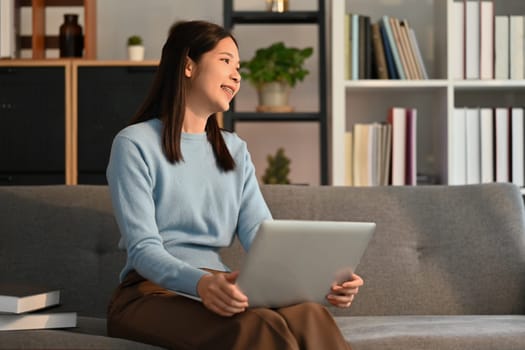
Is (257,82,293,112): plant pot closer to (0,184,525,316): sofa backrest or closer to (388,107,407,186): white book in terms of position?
(388,107,407,186): white book

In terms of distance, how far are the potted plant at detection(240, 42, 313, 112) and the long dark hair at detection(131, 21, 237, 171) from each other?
1703mm

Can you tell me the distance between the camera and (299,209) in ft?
8.35

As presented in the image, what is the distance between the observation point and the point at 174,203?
6.82 ft

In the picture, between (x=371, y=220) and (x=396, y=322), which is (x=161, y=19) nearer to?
(x=371, y=220)

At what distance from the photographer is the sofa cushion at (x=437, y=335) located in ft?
6.73

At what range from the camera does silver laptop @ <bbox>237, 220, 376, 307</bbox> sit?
165cm

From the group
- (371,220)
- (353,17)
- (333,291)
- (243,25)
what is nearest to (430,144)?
(353,17)

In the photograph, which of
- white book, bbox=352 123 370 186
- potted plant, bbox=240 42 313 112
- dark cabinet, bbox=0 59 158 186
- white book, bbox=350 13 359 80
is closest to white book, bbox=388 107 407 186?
white book, bbox=352 123 370 186

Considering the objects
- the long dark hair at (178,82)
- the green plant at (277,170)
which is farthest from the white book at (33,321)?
the green plant at (277,170)

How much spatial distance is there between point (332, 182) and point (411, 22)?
37.5 inches

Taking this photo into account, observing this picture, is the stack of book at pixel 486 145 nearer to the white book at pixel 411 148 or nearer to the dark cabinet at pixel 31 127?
the white book at pixel 411 148

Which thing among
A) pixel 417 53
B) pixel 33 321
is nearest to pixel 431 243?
pixel 33 321

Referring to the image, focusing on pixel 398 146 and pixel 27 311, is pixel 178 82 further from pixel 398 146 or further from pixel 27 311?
pixel 398 146

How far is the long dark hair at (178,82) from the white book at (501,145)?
6.26 ft
